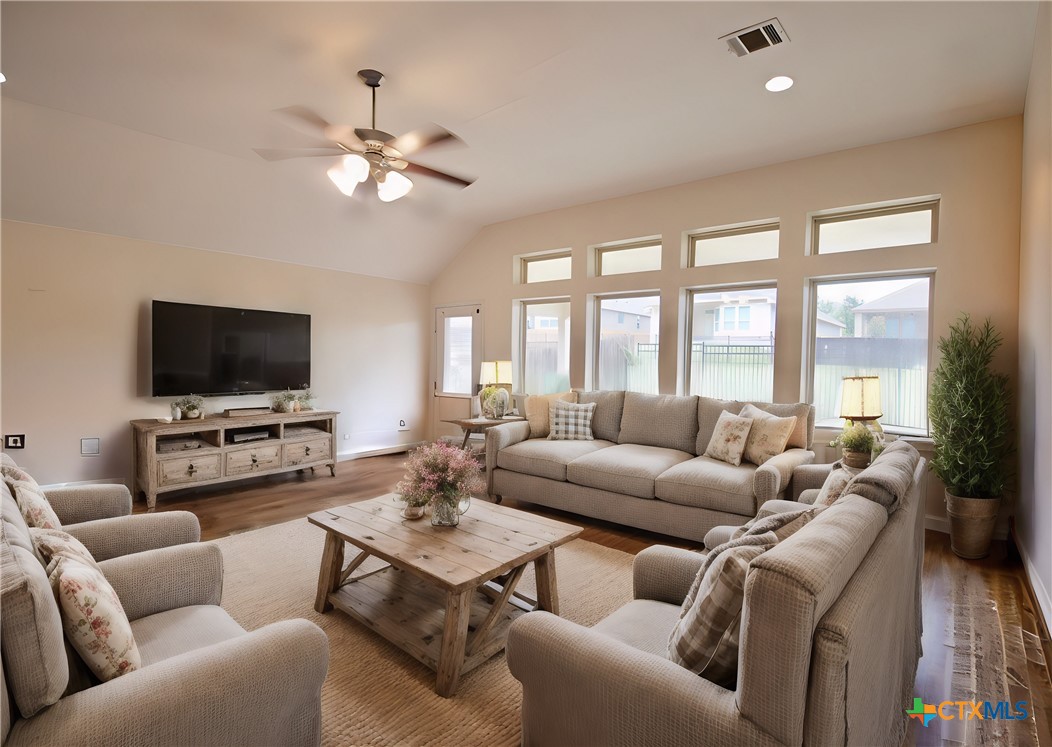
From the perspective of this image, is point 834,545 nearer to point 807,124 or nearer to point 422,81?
point 422,81

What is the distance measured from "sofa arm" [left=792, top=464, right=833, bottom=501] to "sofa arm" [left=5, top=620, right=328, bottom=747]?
2872 millimetres

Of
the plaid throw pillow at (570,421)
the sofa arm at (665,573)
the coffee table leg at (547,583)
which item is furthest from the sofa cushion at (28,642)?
the plaid throw pillow at (570,421)

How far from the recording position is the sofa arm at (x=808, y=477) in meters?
3.16

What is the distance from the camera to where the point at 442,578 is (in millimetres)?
1935

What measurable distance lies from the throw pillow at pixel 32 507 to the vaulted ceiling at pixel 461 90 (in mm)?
2175

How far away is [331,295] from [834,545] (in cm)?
571

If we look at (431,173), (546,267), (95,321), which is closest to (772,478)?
(431,173)

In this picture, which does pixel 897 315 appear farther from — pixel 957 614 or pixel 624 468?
pixel 624 468

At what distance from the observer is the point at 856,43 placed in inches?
104

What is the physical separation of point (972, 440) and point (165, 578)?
4.25 metres

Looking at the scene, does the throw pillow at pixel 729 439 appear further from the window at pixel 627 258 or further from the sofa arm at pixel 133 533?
the sofa arm at pixel 133 533

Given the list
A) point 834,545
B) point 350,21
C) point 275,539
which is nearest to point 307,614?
point 275,539

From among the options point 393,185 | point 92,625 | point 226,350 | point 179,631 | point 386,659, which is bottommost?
point 386,659

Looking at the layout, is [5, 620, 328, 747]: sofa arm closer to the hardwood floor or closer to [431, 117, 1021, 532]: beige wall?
the hardwood floor
